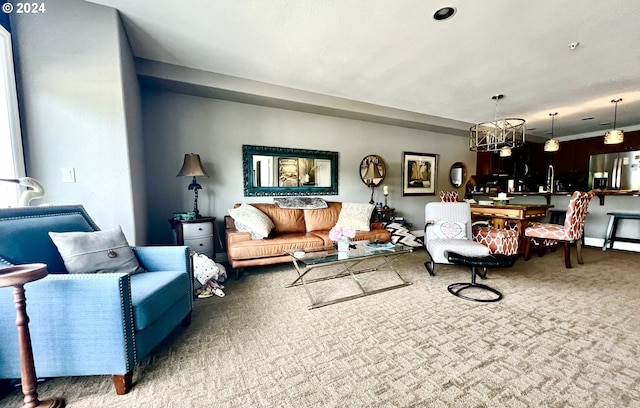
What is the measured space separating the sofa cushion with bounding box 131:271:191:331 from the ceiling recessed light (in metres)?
2.93

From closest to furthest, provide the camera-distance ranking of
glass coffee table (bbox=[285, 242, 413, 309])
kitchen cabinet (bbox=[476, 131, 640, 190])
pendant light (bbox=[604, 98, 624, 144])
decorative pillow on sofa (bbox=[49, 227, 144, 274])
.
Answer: decorative pillow on sofa (bbox=[49, 227, 144, 274])
glass coffee table (bbox=[285, 242, 413, 309])
pendant light (bbox=[604, 98, 624, 144])
kitchen cabinet (bbox=[476, 131, 640, 190])

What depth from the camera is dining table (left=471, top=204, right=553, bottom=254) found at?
360 cm

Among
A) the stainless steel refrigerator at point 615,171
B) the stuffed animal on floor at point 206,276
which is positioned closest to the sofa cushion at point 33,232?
the stuffed animal on floor at point 206,276

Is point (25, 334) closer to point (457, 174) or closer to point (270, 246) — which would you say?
point (270, 246)

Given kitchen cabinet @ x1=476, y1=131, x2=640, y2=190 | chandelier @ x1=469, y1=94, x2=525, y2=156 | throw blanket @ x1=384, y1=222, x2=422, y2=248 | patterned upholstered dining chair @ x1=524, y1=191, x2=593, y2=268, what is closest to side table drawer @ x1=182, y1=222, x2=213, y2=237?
throw blanket @ x1=384, y1=222, x2=422, y2=248

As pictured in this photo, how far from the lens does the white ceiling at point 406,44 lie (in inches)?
79.4

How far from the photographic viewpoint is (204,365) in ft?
4.82

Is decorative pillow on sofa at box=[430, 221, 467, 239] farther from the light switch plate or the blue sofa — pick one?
the light switch plate

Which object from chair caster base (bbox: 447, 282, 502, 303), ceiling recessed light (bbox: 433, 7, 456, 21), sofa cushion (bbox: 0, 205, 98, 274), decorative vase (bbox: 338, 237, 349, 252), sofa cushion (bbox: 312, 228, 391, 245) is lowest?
chair caster base (bbox: 447, 282, 502, 303)

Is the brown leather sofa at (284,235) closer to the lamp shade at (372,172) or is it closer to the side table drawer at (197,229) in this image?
the side table drawer at (197,229)

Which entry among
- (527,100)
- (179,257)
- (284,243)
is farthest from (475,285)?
(527,100)

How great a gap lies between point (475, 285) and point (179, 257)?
288cm

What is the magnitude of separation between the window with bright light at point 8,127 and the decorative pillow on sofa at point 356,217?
329 cm

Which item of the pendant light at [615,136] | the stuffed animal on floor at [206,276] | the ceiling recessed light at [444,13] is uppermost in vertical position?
the ceiling recessed light at [444,13]
